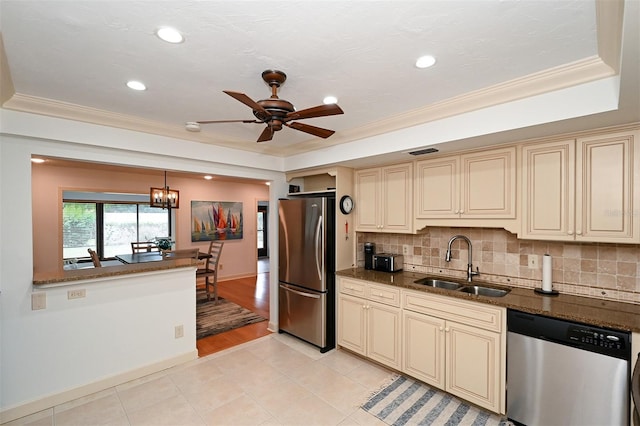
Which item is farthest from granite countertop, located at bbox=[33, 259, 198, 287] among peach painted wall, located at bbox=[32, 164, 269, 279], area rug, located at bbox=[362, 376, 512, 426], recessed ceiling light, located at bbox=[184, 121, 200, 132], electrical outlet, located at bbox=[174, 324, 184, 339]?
peach painted wall, located at bbox=[32, 164, 269, 279]

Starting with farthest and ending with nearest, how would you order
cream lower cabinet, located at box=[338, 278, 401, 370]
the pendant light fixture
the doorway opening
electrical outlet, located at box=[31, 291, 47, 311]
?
the doorway opening
the pendant light fixture
cream lower cabinet, located at box=[338, 278, 401, 370]
electrical outlet, located at box=[31, 291, 47, 311]

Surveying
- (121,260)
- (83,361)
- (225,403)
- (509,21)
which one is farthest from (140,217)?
(509,21)

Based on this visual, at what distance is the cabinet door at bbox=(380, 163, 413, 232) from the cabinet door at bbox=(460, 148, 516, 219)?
0.57 m

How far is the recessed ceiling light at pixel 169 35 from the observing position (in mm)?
1453

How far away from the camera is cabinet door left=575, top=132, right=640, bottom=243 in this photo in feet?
6.63

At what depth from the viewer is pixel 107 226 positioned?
655 centimetres

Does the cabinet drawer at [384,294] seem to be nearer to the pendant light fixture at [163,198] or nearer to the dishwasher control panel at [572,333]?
the dishwasher control panel at [572,333]

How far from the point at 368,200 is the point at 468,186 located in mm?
1173

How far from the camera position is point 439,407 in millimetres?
2449

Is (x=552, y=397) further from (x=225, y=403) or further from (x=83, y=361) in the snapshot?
(x=83, y=361)

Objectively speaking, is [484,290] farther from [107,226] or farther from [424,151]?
[107,226]

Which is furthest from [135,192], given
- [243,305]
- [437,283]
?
[437,283]

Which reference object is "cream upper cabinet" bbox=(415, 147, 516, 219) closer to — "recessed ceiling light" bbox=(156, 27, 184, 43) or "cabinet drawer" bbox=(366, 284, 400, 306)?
"cabinet drawer" bbox=(366, 284, 400, 306)

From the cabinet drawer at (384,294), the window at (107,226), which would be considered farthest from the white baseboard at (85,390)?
the window at (107,226)
